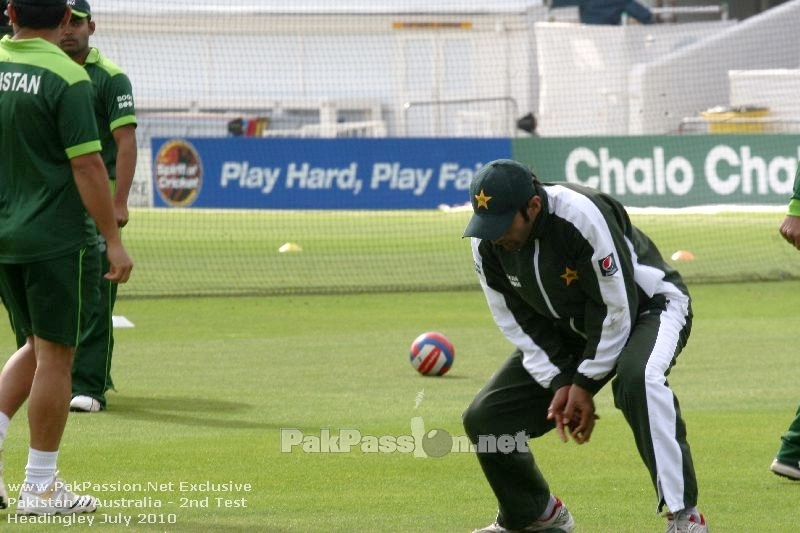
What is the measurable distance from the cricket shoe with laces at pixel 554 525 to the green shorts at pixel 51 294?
1.96 metres

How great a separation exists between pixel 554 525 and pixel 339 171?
1831cm

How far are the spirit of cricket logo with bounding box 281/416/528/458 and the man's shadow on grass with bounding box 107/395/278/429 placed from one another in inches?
17.7

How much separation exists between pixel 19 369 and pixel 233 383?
408 centimetres

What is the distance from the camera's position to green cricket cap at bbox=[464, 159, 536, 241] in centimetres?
591

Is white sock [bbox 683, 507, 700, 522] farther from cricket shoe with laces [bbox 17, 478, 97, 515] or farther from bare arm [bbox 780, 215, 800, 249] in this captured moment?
cricket shoe with laces [bbox 17, 478, 97, 515]

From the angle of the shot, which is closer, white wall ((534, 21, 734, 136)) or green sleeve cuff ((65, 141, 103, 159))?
green sleeve cuff ((65, 141, 103, 159))

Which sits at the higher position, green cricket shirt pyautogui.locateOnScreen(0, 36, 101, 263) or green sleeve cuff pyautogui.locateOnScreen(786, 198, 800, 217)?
green cricket shirt pyautogui.locateOnScreen(0, 36, 101, 263)

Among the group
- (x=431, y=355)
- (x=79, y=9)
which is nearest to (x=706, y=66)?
(x=431, y=355)

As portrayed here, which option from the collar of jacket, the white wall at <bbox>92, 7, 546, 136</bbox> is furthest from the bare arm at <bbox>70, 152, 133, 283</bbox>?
the white wall at <bbox>92, 7, 546, 136</bbox>

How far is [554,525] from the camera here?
646 centimetres

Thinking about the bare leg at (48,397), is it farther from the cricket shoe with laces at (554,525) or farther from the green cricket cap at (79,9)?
the green cricket cap at (79,9)

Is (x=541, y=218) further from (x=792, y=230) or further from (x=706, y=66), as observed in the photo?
(x=706, y=66)

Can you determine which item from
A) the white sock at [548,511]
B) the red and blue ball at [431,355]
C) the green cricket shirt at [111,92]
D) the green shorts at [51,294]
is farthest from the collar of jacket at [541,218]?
the red and blue ball at [431,355]

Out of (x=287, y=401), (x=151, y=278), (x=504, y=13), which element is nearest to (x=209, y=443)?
(x=287, y=401)
